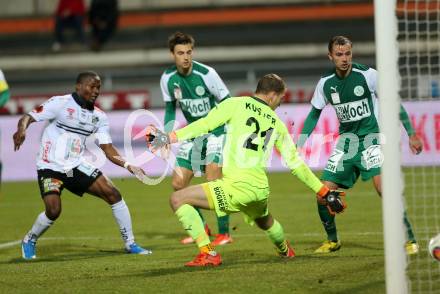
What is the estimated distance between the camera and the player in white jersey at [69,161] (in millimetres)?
10062

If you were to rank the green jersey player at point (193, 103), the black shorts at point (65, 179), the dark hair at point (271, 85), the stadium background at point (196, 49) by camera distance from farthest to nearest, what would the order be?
the stadium background at point (196, 49) < the green jersey player at point (193, 103) < the black shorts at point (65, 179) < the dark hair at point (271, 85)

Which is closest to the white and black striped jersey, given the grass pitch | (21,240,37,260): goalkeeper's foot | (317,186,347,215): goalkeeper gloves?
(21,240,37,260): goalkeeper's foot

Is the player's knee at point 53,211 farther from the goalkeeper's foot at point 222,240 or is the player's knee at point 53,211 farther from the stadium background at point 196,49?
the stadium background at point 196,49

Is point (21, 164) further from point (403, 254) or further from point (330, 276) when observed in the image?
point (403, 254)

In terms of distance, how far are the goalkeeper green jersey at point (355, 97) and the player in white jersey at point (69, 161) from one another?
2.47m

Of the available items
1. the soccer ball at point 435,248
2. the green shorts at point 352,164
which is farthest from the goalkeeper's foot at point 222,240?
the soccer ball at point 435,248

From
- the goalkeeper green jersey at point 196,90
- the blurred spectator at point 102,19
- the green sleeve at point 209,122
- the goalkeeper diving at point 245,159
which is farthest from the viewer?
the blurred spectator at point 102,19

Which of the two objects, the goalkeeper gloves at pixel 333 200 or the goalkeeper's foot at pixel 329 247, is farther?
the goalkeeper's foot at pixel 329 247

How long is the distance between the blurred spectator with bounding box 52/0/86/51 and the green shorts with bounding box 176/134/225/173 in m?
17.0

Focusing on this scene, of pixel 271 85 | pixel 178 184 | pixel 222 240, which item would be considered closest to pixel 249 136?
pixel 271 85

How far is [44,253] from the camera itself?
10641 mm

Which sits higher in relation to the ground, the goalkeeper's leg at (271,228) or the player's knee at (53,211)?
the player's knee at (53,211)

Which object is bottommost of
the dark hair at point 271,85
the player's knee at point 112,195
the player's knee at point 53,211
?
the player's knee at point 53,211

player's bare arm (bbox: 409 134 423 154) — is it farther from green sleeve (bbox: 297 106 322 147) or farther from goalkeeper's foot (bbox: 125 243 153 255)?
goalkeeper's foot (bbox: 125 243 153 255)
